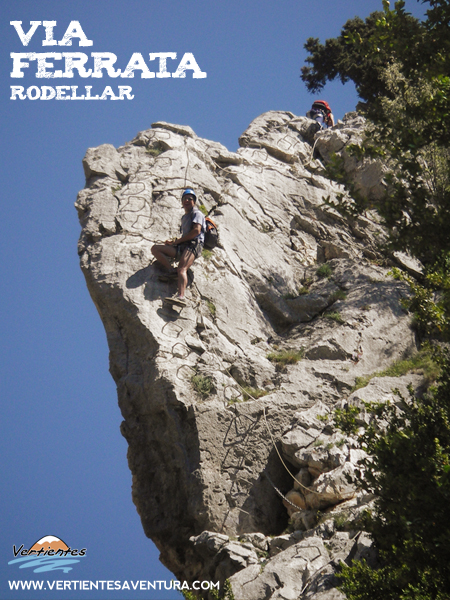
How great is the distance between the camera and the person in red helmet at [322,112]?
77.2 feet

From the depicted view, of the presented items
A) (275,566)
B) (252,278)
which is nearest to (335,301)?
(252,278)

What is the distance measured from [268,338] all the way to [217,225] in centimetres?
339

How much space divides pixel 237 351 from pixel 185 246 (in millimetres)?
2553

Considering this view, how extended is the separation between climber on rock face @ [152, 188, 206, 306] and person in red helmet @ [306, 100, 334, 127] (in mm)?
12937

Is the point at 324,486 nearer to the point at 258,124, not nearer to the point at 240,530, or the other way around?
the point at 240,530

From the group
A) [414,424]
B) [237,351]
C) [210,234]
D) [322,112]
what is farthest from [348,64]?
[414,424]

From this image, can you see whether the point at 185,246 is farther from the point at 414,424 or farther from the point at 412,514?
the point at 412,514

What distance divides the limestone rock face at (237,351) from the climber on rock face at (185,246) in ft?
1.22

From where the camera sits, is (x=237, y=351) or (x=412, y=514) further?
(x=237, y=351)

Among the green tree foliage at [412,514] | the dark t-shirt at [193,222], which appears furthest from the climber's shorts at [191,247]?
the green tree foliage at [412,514]

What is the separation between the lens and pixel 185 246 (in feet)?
40.8

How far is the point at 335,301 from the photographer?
14211mm

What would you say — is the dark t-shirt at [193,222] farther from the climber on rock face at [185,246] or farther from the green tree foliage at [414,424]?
the green tree foliage at [414,424]

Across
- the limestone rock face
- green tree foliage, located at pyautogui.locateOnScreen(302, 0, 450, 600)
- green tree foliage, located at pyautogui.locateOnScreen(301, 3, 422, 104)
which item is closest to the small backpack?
the limestone rock face
